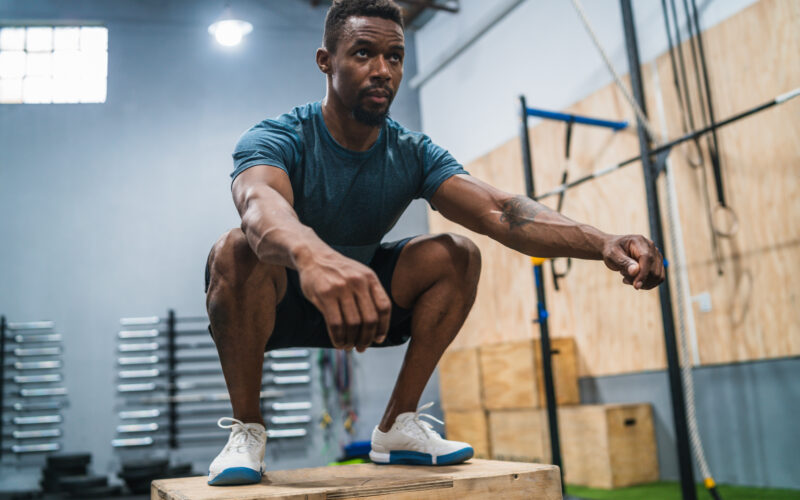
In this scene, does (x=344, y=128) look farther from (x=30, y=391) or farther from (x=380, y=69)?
(x=30, y=391)

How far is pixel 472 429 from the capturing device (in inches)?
186

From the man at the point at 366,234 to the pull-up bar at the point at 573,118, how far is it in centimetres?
200

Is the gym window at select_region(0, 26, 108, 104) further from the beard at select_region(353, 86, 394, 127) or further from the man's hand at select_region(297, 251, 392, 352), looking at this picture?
the man's hand at select_region(297, 251, 392, 352)

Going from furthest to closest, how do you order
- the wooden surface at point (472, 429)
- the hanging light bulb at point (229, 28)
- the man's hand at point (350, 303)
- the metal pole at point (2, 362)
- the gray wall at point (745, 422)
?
the metal pole at point (2, 362) → the hanging light bulb at point (229, 28) → the wooden surface at point (472, 429) → the gray wall at point (745, 422) → the man's hand at point (350, 303)

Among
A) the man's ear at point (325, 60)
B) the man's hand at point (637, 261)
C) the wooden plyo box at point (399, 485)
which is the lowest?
the wooden plyo box at point (399, 485)

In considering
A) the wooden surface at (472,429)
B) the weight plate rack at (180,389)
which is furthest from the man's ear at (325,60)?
the weight plate rack at (180,389)

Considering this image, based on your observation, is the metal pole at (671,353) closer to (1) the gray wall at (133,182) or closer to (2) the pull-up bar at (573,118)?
(2) the pull-up bar at (573,118)

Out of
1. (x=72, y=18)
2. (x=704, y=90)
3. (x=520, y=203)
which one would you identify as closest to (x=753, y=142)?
(x=704, y=90)

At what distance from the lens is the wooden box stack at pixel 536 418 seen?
3.76 m

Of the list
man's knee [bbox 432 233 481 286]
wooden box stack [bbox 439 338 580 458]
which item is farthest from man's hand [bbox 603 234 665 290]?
wooden box stack [bbox 439 338 580 458]

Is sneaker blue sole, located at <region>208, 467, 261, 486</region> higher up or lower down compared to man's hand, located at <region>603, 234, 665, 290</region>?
lower down

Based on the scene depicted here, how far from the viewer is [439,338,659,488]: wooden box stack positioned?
3.76 meters

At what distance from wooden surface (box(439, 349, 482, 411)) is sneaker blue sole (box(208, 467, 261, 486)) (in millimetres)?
3414

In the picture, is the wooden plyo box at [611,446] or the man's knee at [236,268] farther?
the wooden plyo box at [611,446]
